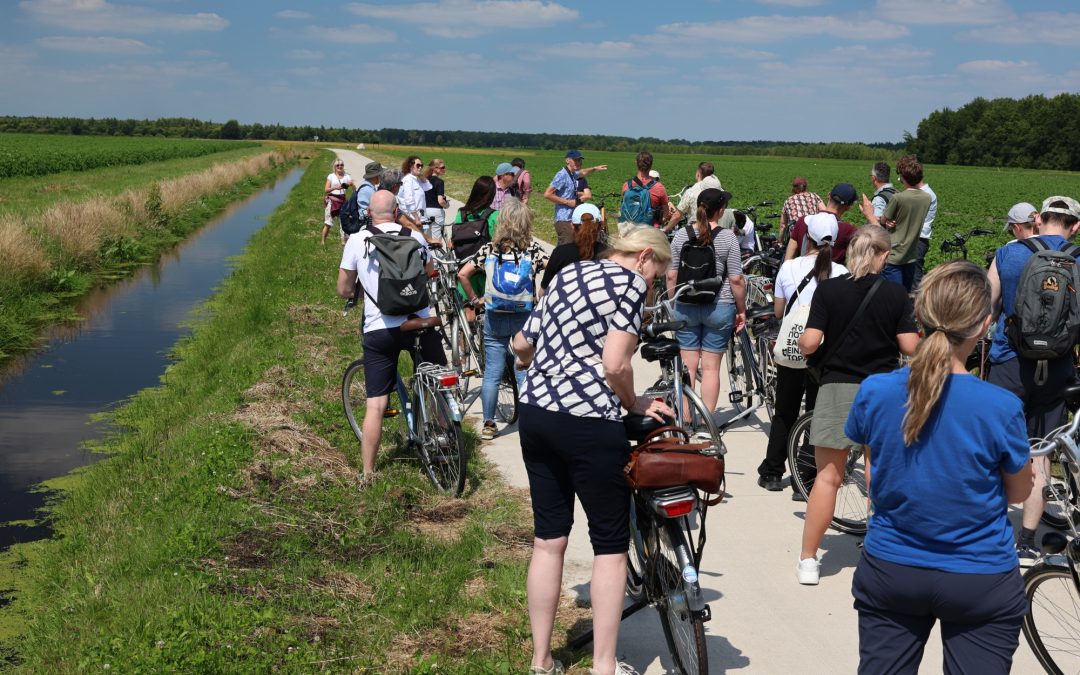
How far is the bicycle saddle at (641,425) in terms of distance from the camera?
13.0ft

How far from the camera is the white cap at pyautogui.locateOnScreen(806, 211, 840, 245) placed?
6.23m

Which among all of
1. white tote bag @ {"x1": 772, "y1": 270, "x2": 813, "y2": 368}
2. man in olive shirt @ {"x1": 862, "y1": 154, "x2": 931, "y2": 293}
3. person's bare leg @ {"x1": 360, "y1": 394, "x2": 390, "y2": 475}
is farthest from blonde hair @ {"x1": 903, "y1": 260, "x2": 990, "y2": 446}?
man in olive shirt @ {"x1": 862, "y1": 154, "x2": 931, "y2": 293}

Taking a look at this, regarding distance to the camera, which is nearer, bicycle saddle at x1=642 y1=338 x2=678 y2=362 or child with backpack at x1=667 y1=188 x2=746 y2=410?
bicycle saddle at x1=642 y1=338 x2=678 y2=362

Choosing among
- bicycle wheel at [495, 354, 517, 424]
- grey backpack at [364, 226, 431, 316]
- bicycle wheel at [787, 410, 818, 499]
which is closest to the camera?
grey backpack at [364, 226, 431, 316]

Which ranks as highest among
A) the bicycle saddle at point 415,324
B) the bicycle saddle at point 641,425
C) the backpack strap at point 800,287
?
the backpack strap at point 800,287

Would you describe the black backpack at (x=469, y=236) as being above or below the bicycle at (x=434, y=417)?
above

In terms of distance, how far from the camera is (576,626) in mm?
4770

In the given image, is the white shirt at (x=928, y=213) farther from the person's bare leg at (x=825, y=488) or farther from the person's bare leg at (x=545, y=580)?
the person's bare leg at (x=545, y=580)

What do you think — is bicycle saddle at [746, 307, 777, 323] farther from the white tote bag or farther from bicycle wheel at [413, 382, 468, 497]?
bicycle wheel at [413, 382, 468, 497]

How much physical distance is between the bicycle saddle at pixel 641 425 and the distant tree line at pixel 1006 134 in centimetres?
10453

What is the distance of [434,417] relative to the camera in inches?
264

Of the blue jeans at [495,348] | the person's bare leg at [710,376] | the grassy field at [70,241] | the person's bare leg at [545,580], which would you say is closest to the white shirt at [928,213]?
the person's bare leg at [710,376]

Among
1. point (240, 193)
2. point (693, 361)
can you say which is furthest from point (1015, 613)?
point (240, 193)

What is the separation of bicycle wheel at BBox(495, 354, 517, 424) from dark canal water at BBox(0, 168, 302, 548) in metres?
3.60
